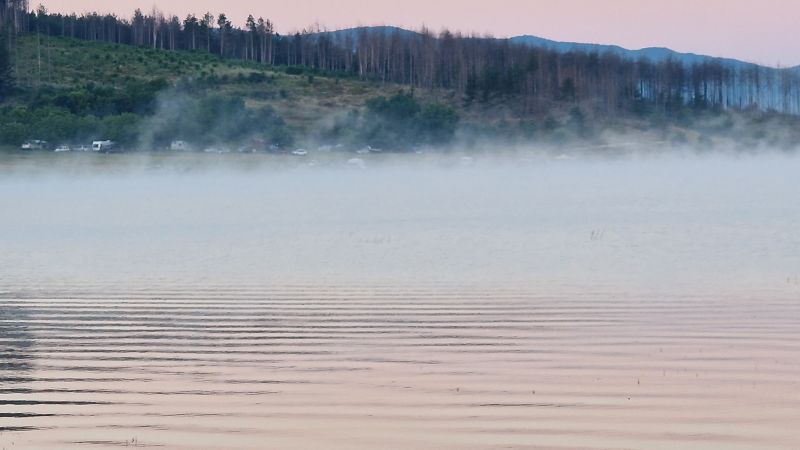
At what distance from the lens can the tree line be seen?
10988 cm

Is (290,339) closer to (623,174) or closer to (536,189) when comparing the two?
(536,189)

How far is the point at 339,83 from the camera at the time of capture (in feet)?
356

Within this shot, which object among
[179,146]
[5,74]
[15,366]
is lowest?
[15,366]

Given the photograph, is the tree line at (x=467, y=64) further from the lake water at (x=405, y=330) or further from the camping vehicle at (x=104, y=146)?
the lake water at (x=405, y=330)

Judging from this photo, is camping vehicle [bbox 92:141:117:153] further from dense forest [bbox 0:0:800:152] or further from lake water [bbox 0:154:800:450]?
lake water [bbox 0:154:800:450]

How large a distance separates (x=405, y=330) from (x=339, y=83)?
95.6 m

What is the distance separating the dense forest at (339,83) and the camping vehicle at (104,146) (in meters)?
1.46

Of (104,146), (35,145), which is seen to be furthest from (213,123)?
(35,145)

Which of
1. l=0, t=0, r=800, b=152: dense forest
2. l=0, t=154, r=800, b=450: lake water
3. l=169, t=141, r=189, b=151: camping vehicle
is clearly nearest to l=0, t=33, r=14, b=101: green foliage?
l=0, t=0, r=800, b=152: dense forest

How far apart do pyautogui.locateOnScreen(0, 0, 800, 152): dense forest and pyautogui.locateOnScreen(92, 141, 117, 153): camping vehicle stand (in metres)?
1.46

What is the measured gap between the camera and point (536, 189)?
47969 millimetres

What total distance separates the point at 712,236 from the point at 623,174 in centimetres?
3579

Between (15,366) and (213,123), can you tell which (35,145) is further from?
(15,366)

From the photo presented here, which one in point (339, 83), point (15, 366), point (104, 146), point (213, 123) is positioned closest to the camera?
point (15, 366)
